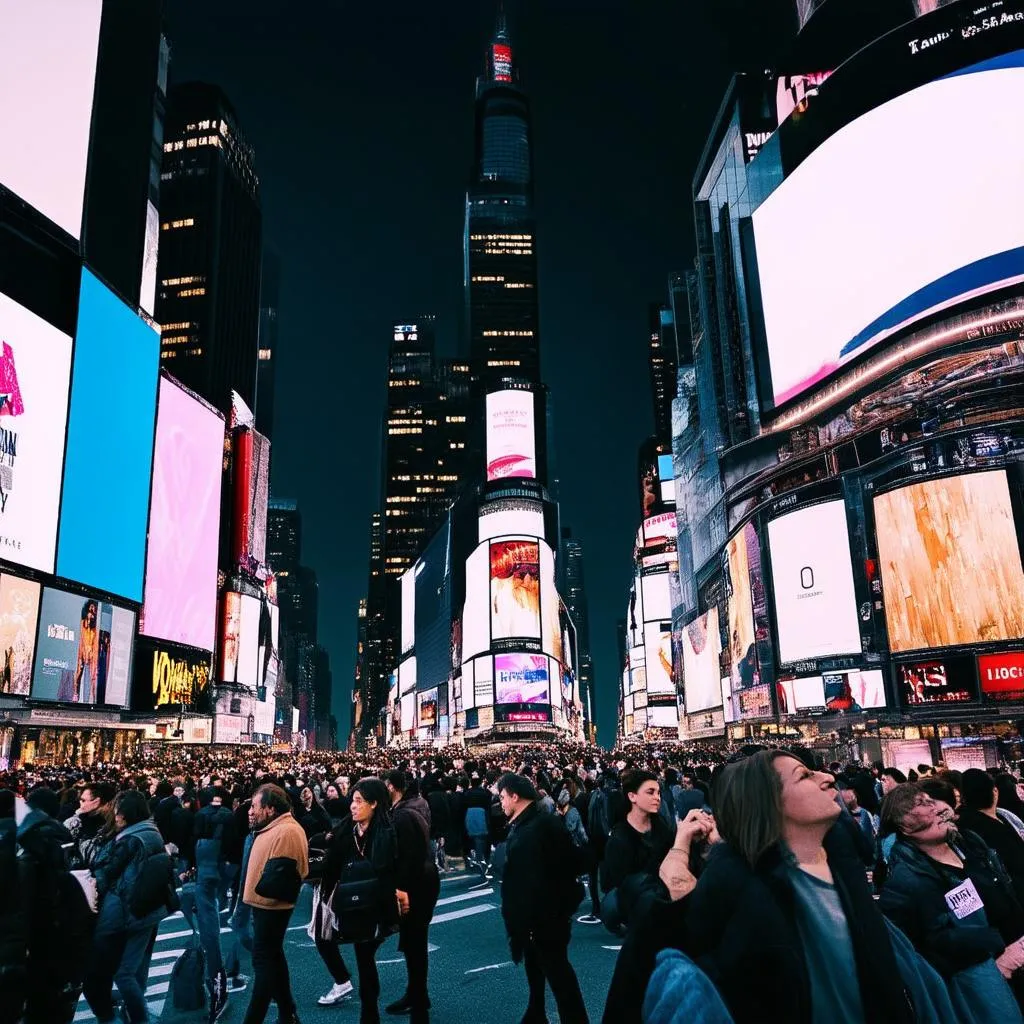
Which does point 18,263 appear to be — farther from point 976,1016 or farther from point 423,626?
point 423,626

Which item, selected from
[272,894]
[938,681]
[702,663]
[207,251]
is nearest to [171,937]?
[272,894]

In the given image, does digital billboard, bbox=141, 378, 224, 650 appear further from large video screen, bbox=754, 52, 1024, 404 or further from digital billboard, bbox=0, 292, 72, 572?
large video screen, bbox=754, 52, 1024, 404

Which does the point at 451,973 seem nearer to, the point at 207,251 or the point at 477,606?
the point at 477,606

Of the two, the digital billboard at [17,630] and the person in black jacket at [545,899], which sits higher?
the digital billboard at [17,630]

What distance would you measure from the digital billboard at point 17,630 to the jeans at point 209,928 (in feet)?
102

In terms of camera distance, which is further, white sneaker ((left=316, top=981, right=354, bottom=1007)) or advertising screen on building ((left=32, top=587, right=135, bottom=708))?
advertising screen on building ((left=32, top=587, right=135, bottom=708))

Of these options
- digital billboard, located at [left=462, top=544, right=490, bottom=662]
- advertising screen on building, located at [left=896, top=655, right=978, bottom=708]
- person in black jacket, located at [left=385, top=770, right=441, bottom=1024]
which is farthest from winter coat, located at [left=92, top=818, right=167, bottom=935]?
digital billboard, located at [left=462, top=544, right=490, bottom=662]

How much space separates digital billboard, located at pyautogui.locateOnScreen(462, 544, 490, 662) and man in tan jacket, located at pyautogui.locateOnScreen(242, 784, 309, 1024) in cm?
11129

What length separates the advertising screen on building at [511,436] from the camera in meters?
125

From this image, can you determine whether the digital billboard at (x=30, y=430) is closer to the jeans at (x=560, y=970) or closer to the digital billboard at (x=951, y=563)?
the jeans at (x=560, y=970)

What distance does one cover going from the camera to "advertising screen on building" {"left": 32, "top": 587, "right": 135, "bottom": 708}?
124 feet

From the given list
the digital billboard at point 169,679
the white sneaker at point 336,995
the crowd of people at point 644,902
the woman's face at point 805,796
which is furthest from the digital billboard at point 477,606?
the woman's face at point 805,796

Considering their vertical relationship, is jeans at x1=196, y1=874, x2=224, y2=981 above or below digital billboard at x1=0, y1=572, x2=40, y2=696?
below

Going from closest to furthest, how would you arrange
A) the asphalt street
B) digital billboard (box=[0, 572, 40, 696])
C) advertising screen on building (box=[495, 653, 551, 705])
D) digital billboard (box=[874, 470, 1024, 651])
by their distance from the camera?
the asphalt street < digital billboard (box=[0, 572, 40, 696]) < digital billboard (box=[874, 470, 1024, 651]) < advertising screen on building (box=[495, 653, 551, 705])
